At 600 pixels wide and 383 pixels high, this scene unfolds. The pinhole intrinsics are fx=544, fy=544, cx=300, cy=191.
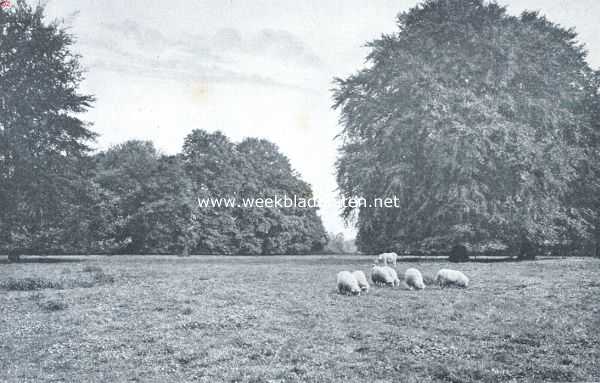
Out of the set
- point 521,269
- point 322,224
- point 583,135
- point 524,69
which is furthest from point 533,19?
point 322,224

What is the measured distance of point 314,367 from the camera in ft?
39.0

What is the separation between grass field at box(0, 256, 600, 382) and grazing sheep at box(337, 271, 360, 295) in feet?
2.43

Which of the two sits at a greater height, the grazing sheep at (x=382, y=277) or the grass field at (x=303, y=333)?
the grazing sheep at (x=382, y=277)

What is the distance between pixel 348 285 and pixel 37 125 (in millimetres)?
31301

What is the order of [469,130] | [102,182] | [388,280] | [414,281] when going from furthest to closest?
[102,182]
[469,130]
[388,280]
[414,281]

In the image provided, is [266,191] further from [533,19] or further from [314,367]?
[314,367]

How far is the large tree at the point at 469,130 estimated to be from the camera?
3338 centimetres

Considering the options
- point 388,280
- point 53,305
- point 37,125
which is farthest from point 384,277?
point 37,125

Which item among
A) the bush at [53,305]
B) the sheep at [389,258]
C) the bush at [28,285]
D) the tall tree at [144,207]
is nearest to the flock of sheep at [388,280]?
the sheep at [389,258]

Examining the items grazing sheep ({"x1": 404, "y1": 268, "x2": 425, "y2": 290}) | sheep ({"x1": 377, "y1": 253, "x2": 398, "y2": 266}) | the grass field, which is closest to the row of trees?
the grass field

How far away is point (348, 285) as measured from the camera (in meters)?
21.4

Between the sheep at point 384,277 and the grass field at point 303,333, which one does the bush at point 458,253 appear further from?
the sheep at point 384,277

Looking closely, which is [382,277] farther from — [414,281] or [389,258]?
[389,258]

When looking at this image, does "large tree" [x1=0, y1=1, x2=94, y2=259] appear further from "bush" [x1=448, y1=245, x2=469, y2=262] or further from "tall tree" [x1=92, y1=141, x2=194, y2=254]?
"bush" [x1=448, y1=245, x2=469, y2=262]
